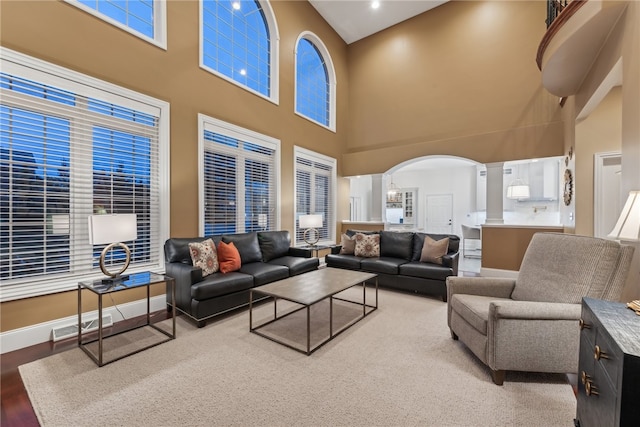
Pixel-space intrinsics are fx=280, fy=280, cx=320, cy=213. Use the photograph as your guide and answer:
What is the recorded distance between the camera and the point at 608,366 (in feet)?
3.60

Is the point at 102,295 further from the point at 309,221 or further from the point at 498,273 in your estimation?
the point at 498,273

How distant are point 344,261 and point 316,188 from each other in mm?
2316

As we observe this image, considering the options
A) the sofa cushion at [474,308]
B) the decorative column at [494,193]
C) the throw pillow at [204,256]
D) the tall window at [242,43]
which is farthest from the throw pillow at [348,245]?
the tall window at [242,43]

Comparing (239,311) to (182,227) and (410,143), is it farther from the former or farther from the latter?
(410,143)

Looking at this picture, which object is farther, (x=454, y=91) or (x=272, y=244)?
(x=454, y=91)

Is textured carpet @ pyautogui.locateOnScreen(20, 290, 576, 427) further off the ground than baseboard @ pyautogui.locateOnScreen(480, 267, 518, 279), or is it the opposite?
baseboard @ pyautogui.locateOnScreen(480, 267, 518, 279)

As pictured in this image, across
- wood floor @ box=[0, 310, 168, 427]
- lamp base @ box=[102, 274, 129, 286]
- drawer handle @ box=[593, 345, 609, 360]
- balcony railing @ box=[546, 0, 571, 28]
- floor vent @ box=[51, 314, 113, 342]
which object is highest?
balcony railing @ box=[546, 0, 571, 28]

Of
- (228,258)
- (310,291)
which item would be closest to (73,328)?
(228,258)

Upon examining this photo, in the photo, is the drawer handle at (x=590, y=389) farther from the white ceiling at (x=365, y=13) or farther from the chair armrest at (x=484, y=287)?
the white ceiling at (x=365, y=13)

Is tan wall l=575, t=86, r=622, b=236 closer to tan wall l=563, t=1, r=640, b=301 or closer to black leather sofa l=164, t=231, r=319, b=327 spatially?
tan wall l=563, t=1, r=640, b=301

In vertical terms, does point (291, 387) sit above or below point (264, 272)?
below

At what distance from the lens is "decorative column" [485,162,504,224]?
5.35 metres

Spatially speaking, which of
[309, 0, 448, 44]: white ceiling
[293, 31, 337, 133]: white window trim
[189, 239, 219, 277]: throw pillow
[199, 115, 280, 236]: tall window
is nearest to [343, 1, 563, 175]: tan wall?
[309, 0, 448, 44]: white ceiling

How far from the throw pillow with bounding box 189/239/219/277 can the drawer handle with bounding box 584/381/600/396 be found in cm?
325
